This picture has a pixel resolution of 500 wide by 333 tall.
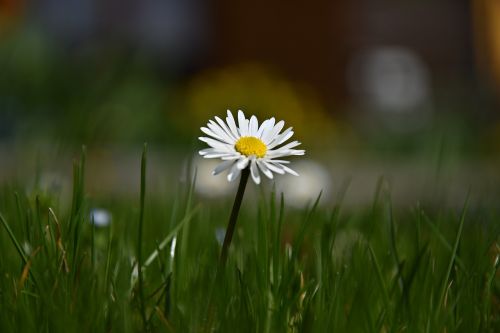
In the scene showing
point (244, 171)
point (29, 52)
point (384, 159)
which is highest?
point (29, 52)

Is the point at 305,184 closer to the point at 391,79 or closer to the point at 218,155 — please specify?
the point at 218,155

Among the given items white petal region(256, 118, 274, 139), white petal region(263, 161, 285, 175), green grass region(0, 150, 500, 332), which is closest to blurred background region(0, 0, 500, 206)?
green grass region(0, 150, 500, 332)

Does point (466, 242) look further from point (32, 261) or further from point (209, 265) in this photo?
point (32, 261)

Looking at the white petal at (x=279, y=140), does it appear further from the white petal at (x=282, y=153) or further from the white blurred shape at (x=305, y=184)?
the white blurred shape at (x=305, y=184)

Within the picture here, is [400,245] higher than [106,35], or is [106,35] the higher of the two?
[106,35]

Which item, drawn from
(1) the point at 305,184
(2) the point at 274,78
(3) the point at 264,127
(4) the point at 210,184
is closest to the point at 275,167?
(3) the point at 264,127

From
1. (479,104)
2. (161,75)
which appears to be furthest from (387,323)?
(161,75)
